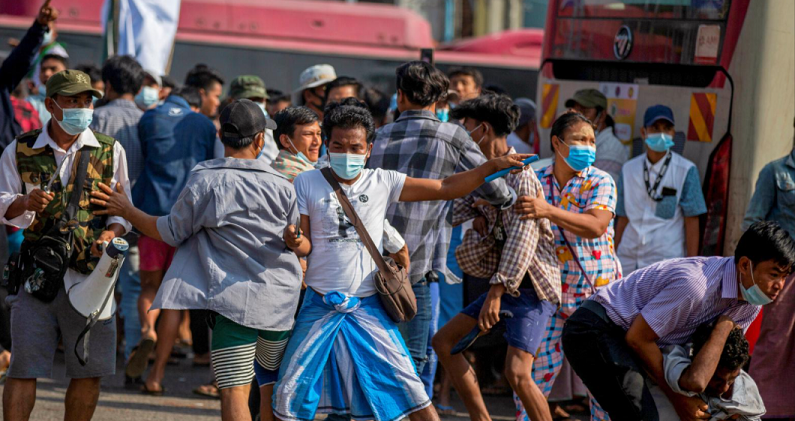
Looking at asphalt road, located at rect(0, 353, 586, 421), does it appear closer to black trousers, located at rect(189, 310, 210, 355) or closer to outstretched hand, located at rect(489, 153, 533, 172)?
black trousers, located at rect(189, 310, 210, 355)

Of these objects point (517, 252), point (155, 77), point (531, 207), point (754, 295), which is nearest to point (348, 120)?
point (531, 207)

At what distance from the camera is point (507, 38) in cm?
1551

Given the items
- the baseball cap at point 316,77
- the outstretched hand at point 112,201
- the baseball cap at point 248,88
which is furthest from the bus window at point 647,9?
the outstretched hand at point 112,201

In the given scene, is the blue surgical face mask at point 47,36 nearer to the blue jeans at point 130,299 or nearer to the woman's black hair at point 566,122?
the blue jeans at point 130,299

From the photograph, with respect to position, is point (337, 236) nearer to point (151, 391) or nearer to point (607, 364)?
point (607, 364)

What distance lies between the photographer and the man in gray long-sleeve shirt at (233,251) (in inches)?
184

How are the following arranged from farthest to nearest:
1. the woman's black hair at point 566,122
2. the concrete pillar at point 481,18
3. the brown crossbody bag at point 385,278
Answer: the concrete pillar at point 481,18
the woman's black hair at point 566,122
the brown crossbody bag at point 385,278

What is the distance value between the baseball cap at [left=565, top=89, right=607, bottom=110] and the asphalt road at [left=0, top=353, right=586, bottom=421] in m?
2.24

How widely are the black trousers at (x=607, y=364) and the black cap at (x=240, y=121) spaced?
175 centimetres

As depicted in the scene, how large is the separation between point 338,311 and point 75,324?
1.41 metres

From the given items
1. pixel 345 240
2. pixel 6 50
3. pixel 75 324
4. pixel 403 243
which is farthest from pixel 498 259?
pixel 6 50

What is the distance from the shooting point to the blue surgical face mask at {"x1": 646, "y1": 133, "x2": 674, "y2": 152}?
22.6 feet

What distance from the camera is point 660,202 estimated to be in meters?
6.88

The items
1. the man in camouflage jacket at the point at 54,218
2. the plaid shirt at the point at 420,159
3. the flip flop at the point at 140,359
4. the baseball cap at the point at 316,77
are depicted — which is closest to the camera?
the man in camouflage jacket at the point at 54,218
